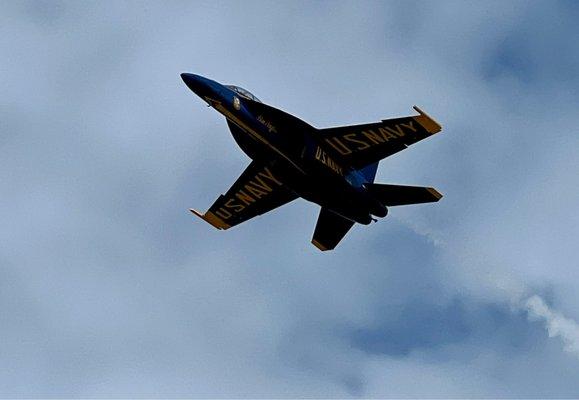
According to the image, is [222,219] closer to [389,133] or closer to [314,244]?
[314,244]

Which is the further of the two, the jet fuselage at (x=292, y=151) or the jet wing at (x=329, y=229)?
the jet wing at (x=329, y=229)

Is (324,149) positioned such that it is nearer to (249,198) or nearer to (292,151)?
(292,151)

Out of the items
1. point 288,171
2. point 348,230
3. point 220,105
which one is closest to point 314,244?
point 348,230

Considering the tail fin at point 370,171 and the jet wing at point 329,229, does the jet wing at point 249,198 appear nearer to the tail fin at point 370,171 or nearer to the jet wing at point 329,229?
the jet wing at point 329,229

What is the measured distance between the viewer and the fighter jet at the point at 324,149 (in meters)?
85.9

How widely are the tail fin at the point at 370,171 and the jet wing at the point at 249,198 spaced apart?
6021 mm

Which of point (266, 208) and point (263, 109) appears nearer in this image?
point (263, 109)

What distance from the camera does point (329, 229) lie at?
→ 3765 inches

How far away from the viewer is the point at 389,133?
86875 millimetres

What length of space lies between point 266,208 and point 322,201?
25.1ft

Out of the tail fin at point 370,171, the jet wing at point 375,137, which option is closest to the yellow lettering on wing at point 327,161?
the jet wing at point 375,137

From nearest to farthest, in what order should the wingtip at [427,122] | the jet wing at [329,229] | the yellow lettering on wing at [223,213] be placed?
1. the wingtip at [427,122]
2. the jet wing at [329,229]
3. the yellow lettering on wing at [223,213]

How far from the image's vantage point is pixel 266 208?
3784 inches

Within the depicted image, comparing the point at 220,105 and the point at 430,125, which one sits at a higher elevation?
the point at 430,125
